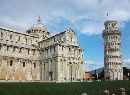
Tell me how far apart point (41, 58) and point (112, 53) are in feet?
93.1

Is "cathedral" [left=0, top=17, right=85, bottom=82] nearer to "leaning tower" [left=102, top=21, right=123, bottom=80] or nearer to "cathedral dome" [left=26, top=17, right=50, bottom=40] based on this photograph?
"cathedral dome" [left=26, top=17, right=50, bottom=40]

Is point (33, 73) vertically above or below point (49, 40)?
below

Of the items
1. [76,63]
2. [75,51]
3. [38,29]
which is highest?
[38,29]

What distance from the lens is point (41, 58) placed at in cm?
5194

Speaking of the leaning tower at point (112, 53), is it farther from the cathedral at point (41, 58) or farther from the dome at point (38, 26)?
the dome at point (38, 26)

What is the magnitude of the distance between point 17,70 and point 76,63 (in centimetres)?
1432

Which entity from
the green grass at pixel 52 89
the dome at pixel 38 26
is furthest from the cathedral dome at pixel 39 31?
the green grass at pixel 52 89

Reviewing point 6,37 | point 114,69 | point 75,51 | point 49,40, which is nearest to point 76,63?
point 75,51

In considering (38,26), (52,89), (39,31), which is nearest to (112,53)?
(39,31)

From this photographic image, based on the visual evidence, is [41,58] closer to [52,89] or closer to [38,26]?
[38,26]

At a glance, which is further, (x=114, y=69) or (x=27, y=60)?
(x=114, y=69)

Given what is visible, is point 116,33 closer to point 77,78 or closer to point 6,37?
point 77,78

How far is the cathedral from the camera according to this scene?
1811 inches

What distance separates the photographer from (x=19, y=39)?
177ft
